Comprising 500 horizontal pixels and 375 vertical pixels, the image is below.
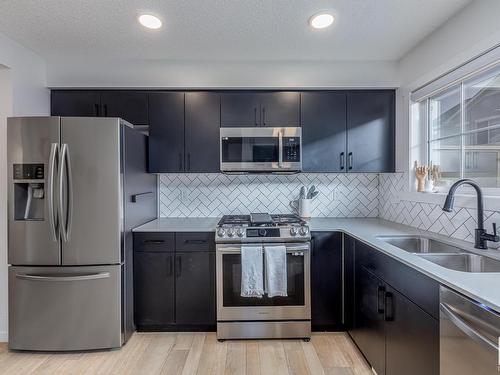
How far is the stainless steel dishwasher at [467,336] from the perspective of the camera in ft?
3.26

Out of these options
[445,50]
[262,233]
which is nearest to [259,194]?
[262,233]

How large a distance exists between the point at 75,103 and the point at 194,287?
2.04m

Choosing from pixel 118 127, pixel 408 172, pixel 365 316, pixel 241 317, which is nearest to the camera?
pixel 365 316

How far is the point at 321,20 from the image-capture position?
2.01m

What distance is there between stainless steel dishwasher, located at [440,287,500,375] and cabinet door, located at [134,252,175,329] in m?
1.94

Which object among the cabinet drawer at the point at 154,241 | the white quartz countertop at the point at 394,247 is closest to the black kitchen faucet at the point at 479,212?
the white quartz countertop at the point at 394,247

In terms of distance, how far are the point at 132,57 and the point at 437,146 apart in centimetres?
277

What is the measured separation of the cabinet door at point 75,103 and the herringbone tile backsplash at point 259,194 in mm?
919

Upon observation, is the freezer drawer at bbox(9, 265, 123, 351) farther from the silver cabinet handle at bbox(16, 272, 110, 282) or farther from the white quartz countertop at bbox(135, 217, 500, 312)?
the white quartz countertop at bbox(135, 217, 500, 312)

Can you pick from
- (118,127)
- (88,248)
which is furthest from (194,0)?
(88,248)

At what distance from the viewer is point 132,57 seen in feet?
8.67

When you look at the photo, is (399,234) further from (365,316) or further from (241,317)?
(241,317)

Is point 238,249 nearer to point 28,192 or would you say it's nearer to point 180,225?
point 180,225

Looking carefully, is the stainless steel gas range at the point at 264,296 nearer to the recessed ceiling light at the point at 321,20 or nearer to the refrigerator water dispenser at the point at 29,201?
the refrigerator water dispenser at the point at 29,201
